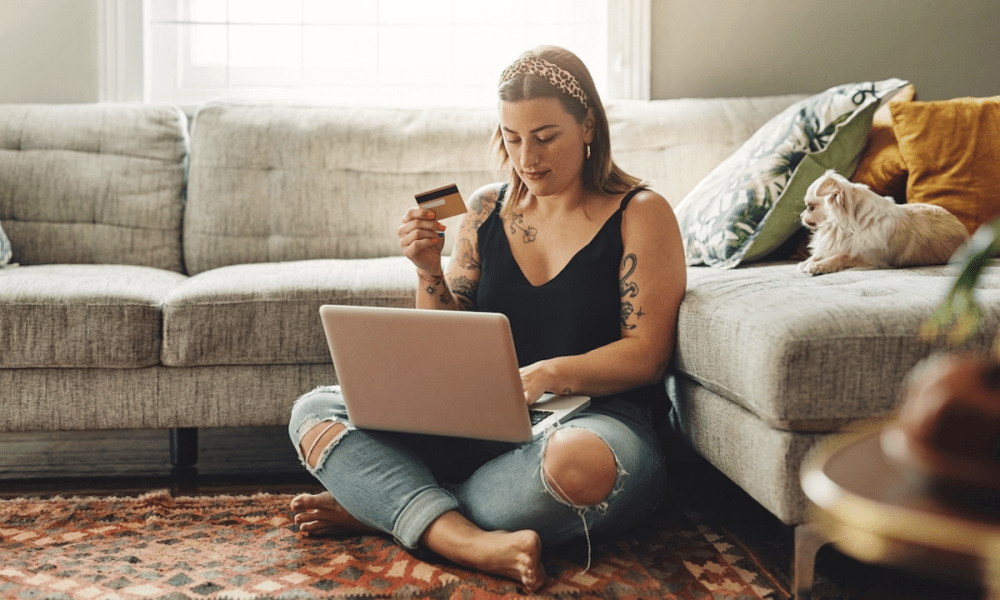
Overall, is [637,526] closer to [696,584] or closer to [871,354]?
[696,584]

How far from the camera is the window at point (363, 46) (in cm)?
299

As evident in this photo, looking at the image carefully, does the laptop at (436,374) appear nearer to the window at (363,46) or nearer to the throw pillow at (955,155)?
the throw pillow at (955,155)

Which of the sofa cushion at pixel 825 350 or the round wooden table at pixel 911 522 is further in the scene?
the sofa cushion at pixel 825 350

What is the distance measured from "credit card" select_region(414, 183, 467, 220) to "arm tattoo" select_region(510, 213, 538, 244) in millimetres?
170

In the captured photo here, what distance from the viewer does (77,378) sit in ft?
6.10

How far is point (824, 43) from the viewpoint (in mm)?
2912

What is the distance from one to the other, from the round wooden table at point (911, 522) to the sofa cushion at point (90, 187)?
227cm

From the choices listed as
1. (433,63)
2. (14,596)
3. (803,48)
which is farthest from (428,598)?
(803,48)

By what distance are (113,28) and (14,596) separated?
216cm

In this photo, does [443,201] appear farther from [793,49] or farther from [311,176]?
[793,49]

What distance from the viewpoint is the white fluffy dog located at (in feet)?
5.51

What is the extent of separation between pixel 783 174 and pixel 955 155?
370mm

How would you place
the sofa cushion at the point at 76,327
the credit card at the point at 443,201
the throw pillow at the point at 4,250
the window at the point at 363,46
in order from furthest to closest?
the window at the point at 363,46 < the throw pillow at the point at 4,250 < the sofa cushion at the point at 76,327 < the credit card at the point at 443,201

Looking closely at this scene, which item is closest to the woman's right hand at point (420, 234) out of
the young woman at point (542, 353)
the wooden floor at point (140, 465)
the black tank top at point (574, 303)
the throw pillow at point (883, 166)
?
the young woman at point (542, 353)
